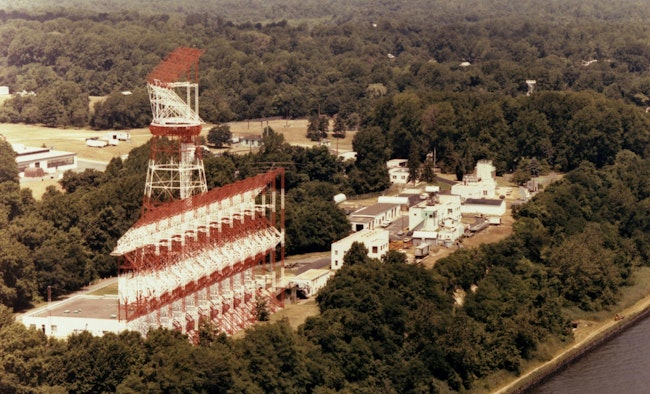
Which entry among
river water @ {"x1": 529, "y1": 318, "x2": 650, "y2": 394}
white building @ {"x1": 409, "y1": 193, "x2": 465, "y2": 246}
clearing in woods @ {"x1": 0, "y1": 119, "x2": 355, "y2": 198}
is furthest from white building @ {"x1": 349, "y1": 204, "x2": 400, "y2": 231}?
clearing in woods @ {"x1": 0, "y1": 119, "x2": 355, "y2": 198}

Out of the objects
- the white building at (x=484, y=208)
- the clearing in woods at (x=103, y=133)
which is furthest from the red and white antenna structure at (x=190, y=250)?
the clearing in woods at (x=103, y=133)

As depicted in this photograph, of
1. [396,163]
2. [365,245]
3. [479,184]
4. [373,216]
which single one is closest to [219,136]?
[396,163]

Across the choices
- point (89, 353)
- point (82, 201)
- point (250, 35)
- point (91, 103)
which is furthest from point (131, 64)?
point (89, 353)

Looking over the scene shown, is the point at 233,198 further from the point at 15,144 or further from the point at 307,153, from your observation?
the point at 15,144

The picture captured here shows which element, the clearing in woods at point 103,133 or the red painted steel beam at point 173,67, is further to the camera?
the clearing in woods at point 103,133

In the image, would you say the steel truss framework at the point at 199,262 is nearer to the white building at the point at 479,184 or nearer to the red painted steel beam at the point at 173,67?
A: the red painted steel beam at the point at 173,67

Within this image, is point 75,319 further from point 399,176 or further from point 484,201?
point 399,176
